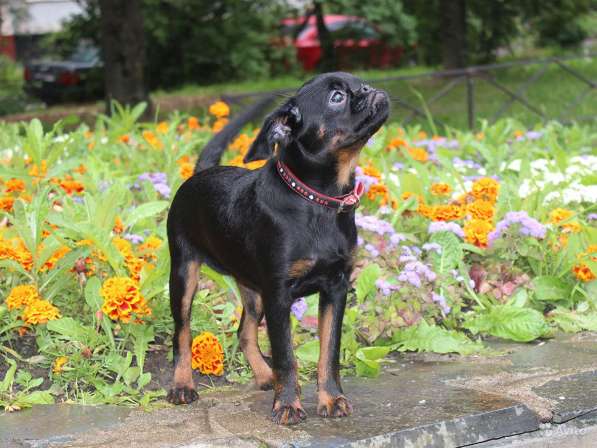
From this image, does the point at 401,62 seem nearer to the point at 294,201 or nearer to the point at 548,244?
the point at 548,244

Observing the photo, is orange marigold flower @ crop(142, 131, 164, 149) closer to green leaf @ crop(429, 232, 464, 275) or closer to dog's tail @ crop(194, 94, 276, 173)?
dog's tail @ crop(194, 94, 276, 173)

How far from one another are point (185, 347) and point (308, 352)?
0.66 meters

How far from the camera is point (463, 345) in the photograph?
464cm

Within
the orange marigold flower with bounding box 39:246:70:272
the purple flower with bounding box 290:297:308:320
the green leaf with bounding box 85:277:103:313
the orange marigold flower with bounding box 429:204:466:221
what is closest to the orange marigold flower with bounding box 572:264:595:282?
the orange marigold flower with bounding box 429:204:466:221

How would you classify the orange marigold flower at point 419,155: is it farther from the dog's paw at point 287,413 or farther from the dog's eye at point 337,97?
the dog's paw at point 287,413

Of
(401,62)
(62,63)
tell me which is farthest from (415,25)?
(62,63)

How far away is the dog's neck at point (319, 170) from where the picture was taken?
3.65m

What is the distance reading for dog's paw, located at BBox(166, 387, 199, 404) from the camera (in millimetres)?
3973

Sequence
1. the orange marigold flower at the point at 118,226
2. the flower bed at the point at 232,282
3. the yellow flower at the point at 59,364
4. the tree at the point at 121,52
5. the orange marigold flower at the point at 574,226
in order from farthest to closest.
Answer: the tree at the point at 121,52 → the orange marigold flower at the point at 574,226 → the orange marigold flower at the point at 118,226 → the flower bed at the point at 232,282 → the yellow flower at the point at 59,364

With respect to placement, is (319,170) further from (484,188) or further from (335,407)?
(484,188)

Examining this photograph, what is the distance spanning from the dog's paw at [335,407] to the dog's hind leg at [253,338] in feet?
1.68

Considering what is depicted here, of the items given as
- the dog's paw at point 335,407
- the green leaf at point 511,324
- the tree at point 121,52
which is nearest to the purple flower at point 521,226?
the green leaf at point 511,324

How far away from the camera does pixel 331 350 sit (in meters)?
3.69

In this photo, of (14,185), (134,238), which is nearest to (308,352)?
(134,238)
